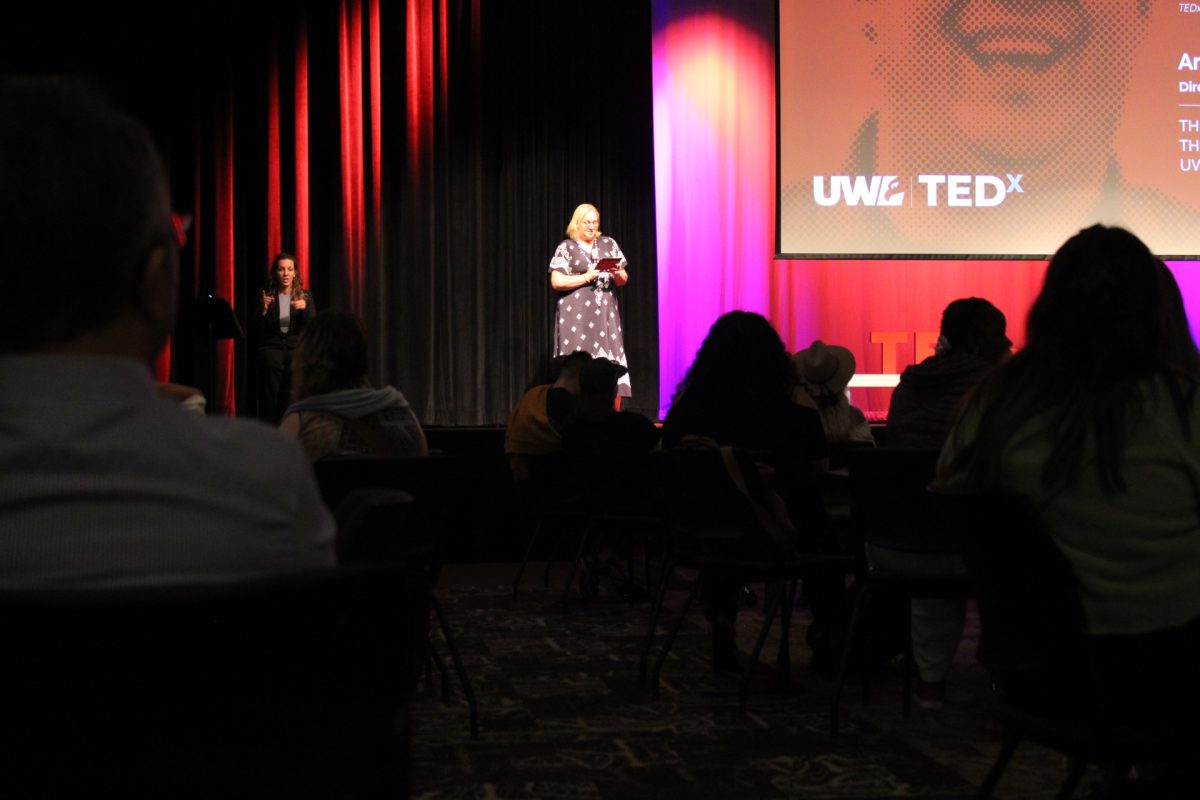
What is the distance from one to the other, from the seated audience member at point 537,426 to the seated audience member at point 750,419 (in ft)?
5.48

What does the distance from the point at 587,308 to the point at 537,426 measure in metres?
2.75

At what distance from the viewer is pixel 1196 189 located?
911cm

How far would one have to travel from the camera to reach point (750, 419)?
155 inches

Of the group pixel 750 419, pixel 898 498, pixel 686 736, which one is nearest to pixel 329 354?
pixel 750 419

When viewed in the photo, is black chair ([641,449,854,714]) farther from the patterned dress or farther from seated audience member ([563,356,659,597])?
the patterned dress

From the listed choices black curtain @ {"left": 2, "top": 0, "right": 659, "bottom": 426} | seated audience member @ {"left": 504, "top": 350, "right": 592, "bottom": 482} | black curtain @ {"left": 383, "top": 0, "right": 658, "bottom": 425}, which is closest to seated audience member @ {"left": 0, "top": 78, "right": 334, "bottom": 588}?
seated audience member @ {"left": 504, "top": 350, "right": 592, "bottom": 482}

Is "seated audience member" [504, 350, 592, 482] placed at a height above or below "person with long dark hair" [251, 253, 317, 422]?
below

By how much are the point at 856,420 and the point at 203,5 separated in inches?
214

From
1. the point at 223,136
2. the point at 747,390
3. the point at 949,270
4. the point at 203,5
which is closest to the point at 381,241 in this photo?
the point at 223,136

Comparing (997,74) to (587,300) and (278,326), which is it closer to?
(587,300)

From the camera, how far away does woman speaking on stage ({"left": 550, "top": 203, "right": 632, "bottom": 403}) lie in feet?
27.7

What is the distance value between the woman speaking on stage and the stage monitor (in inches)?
48.5

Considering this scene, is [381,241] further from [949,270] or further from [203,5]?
[949,270]

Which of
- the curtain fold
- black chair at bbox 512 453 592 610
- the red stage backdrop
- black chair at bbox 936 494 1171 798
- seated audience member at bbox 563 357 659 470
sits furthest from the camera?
the red stage backdrop
